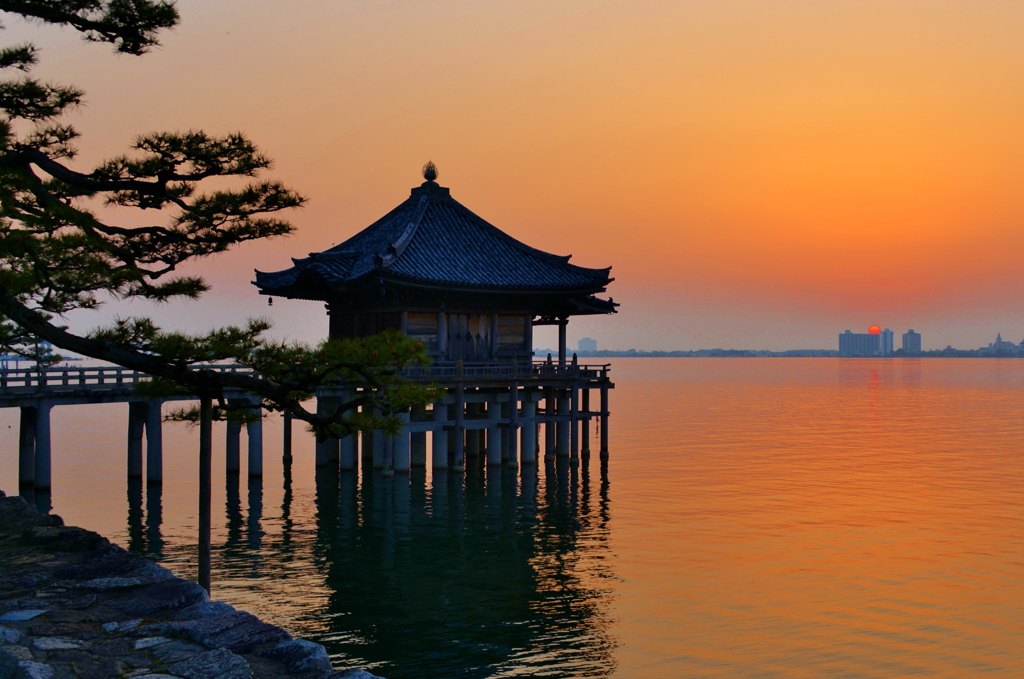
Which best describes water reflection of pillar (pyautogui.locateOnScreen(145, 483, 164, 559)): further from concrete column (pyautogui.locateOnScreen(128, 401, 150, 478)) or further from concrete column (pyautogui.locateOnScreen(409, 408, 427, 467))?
concrete column (pyautogui.locateOnScreen(409, 408, 427, 467))

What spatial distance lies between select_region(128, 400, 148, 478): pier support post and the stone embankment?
14908mm

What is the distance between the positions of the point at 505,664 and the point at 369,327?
19979 mm

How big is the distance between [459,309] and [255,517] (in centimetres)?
1081

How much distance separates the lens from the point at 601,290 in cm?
3316

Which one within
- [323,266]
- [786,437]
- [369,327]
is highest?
[323,266]

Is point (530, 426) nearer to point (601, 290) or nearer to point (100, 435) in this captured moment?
point (601, 290)

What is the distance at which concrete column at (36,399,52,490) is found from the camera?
941 inches

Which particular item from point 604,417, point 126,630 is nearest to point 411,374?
point 604,417

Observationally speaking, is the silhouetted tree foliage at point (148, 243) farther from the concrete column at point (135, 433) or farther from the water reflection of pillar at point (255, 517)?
the concrete column at point (135, 433)

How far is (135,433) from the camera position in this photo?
26797 mm

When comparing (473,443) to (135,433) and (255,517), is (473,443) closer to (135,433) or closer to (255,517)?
(255,517)

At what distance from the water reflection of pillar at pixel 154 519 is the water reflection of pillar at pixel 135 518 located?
0.15 metres

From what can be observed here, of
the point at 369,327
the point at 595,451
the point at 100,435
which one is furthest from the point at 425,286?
the point at 100,435

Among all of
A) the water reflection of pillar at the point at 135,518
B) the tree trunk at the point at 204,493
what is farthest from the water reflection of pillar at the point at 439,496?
the tree trunk at the point at 204,493
